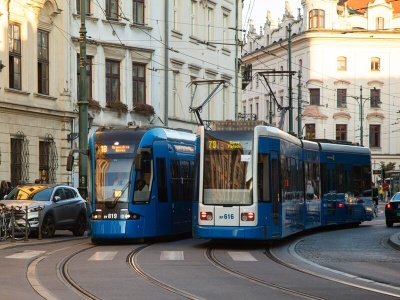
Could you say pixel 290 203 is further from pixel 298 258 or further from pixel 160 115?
pixel 160 115

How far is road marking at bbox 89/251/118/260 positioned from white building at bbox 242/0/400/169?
72310 mm

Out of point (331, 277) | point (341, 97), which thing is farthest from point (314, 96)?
point (331, 277)

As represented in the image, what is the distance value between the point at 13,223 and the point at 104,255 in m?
5.84

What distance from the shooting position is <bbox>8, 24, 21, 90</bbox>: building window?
39.7 m

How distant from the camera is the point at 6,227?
2828 cm

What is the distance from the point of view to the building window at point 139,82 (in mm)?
48594

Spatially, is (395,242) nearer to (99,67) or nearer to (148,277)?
(148,277)

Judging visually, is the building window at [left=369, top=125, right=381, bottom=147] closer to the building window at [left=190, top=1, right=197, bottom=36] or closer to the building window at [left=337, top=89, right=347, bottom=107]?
the building window at [left=337, top=89, right=347, bottom=107]

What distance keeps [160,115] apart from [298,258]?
91.9 ft

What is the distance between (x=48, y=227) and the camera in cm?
3014

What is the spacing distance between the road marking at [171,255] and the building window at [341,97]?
3011 inches

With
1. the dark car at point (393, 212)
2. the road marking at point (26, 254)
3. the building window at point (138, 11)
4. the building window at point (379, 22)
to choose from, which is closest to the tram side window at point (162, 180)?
the road marking at point (26, 254)

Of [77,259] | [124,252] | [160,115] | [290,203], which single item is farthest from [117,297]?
[160,115]

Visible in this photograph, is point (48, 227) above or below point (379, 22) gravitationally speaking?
below
